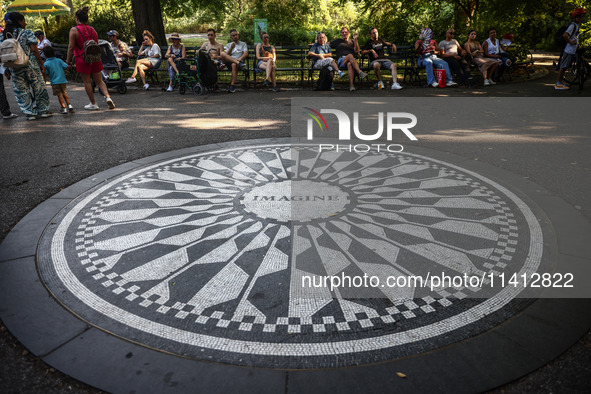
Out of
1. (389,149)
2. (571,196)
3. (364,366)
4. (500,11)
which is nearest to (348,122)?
(389,149)

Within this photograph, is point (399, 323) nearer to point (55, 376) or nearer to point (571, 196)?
point (55, 376)

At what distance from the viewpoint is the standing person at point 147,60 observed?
1306 cm

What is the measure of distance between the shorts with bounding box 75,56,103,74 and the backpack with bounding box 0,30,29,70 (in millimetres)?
1165

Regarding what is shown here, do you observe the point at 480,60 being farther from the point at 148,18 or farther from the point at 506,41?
the point at 148,18

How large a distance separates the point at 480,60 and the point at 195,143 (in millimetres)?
9608

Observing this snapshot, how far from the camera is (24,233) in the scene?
4090 mm

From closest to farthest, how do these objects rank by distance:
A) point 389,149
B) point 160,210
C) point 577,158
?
point 160,210, point 577,158, point 389,149

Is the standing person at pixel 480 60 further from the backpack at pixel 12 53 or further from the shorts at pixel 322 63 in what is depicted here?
the backpack at pixel 12 53

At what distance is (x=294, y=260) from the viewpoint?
3531 mm

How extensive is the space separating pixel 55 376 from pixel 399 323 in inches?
81.0

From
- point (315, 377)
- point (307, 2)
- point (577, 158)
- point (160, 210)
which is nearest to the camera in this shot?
point (315, 377)

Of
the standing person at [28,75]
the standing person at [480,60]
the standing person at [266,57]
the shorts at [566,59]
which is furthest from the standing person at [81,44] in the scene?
the shorts at [566,59]

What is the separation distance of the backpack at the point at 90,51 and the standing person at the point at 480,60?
10.1 meters

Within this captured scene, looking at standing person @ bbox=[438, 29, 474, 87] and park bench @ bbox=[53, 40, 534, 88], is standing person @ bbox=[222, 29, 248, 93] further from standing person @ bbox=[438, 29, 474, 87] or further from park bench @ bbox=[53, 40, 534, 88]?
standing person @ bbox=[438, 29, 474, 87]
